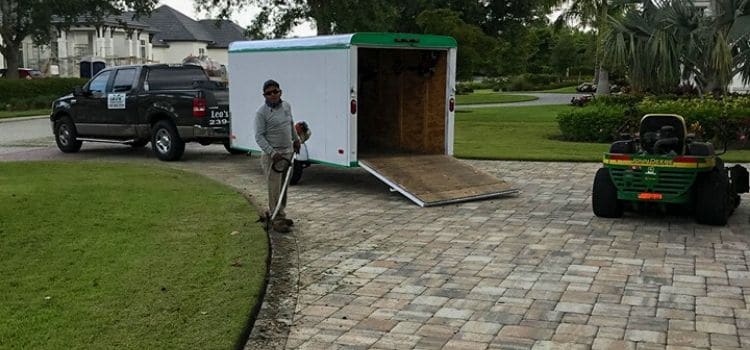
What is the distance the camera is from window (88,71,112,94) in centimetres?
1620

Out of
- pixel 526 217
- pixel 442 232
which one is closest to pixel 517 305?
pixel 442 232

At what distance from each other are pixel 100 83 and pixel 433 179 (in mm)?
8686

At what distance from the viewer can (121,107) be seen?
51.3 ft

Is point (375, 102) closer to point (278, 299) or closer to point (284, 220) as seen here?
point (284, 220)

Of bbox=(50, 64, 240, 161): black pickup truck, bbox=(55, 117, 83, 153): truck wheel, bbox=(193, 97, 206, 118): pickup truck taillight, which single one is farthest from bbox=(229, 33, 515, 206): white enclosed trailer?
bbox=(55, 117, 83, 153): truck wheel

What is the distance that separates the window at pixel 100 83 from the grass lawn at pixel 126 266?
208 inches

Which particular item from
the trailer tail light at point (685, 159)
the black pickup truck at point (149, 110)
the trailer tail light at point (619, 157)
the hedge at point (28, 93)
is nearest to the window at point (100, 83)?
the black pickup truck at point (149, 110)

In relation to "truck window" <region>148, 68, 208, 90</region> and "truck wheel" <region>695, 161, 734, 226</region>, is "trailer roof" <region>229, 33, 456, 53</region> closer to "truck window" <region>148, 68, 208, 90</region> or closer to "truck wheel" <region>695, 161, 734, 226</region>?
"truck window" <region>148, 68, 208, 90</region>

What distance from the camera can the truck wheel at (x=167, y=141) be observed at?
14.9 metres

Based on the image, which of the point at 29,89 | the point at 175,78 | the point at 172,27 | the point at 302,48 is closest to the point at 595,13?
the point at 175,78

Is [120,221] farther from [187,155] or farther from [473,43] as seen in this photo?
[473,43]

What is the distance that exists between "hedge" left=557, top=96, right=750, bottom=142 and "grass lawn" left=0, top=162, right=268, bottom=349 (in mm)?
9284

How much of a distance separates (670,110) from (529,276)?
38.9 ft

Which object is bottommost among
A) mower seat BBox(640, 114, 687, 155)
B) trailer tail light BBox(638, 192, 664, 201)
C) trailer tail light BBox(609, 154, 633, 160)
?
trailer tail light BBox(638, 192, 664, 201)
